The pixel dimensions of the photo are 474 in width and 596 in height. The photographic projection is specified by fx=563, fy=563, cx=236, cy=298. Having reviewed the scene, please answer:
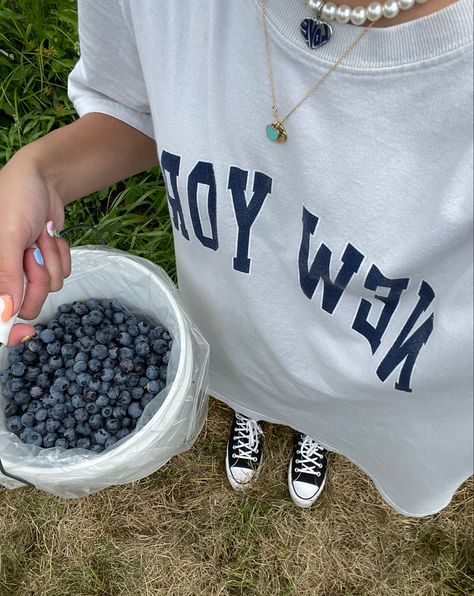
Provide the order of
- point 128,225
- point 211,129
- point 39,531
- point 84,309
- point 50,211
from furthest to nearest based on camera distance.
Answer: point 128,225 < point 39,531 < point 84,309 < point 50,211 < point 211,129

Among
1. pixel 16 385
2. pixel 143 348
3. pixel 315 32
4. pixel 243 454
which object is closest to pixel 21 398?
pixel 16 385

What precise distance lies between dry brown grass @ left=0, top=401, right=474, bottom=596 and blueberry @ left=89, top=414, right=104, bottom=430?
0.47m

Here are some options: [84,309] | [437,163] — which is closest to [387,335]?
[437,163]

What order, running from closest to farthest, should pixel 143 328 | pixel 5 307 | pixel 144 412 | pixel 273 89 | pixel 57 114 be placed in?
pixel 273 89 < pixel 5 307 < pixel 144 412 < pixel 143 328 < pixel 57 114

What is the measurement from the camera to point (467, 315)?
1.65ft

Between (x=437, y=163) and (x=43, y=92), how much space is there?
1.36 metres

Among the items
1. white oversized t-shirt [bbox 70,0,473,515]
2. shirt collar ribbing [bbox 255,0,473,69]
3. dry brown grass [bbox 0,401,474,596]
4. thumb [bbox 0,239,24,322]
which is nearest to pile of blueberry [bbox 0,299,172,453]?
white oversized t-shirt [bbox 70,0,473,515]

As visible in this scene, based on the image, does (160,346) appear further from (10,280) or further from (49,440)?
(10,280)

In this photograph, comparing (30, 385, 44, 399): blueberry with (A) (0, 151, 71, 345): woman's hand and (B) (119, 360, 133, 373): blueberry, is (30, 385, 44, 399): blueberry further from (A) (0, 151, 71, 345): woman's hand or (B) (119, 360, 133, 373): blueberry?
(A) (0, 151, 71, 345): woman's hand

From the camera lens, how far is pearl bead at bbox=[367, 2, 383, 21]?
41 cm

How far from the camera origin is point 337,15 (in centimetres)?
43

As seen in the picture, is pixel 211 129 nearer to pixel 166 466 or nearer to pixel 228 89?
pixel 228 89

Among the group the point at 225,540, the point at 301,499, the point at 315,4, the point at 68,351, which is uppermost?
the point at 315,4

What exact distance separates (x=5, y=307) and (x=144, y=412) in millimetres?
371
